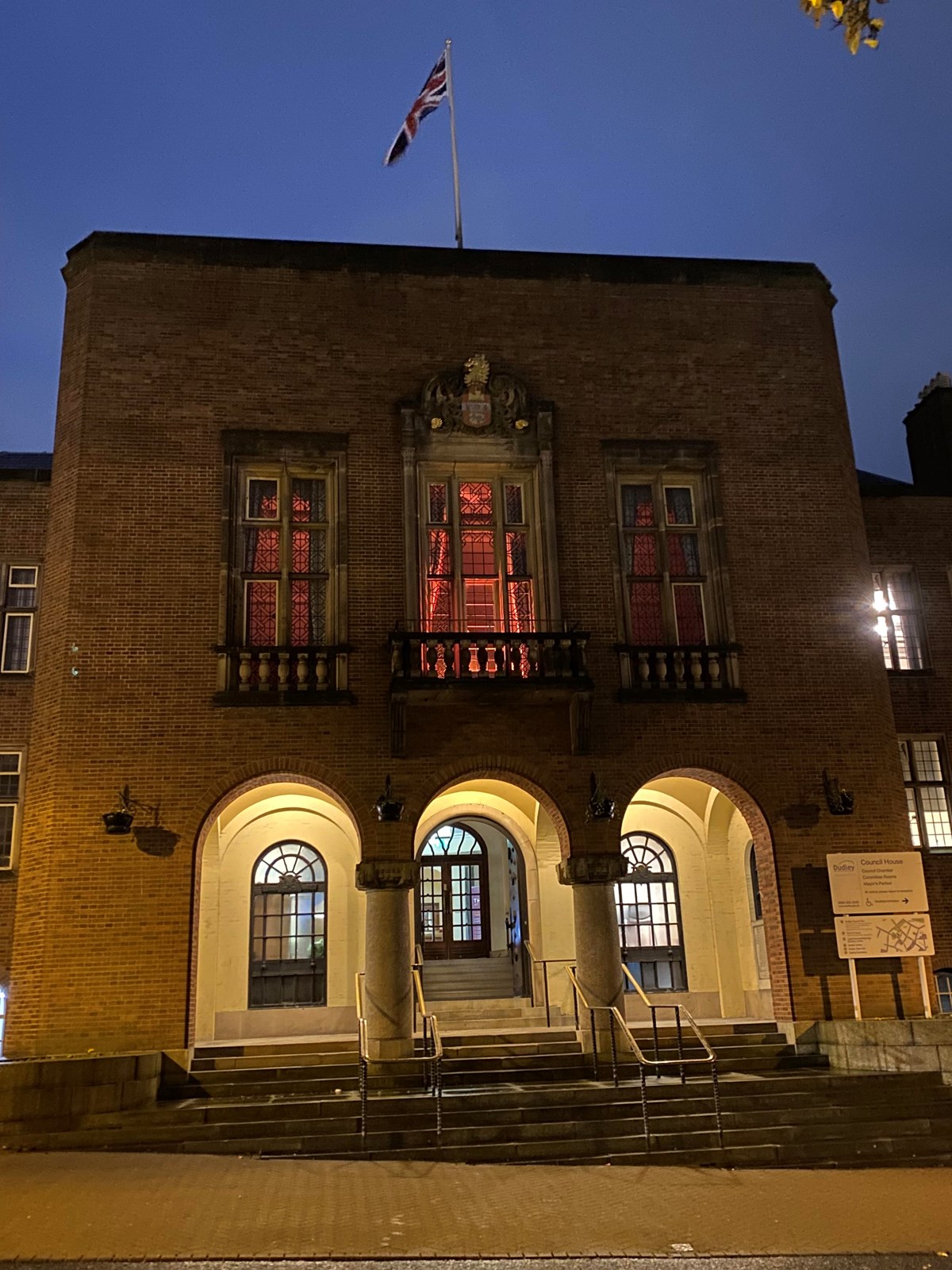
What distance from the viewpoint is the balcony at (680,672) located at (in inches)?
621

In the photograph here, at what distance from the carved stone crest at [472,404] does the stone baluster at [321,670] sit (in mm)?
3730

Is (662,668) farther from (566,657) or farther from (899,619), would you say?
(899,619)

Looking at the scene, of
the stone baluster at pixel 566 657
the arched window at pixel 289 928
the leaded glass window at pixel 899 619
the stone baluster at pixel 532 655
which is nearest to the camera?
the stone baluster at pixel 566 657

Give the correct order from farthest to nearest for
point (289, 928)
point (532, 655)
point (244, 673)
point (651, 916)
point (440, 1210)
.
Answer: point (651, 916) → point (289, 928) → point (532, 655) → point (244, 673) → point (440, 1210)

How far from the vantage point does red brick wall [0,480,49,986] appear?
1644 centimetres

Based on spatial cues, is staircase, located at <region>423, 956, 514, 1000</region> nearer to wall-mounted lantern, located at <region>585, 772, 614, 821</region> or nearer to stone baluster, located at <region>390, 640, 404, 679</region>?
wall-mounted lantern, located at <region>585, 772, 614, 821</region>

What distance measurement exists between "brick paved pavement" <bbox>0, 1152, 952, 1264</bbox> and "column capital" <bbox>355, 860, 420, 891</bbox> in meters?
4.14

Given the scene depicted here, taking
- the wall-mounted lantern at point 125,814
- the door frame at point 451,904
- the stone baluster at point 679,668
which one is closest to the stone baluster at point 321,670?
the wall-mounted lantern at point 125,814

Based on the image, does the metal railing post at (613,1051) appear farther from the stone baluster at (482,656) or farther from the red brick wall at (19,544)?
the red brick wall at (19,544)

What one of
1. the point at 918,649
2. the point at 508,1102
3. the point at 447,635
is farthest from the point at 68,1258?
the point at 918,649

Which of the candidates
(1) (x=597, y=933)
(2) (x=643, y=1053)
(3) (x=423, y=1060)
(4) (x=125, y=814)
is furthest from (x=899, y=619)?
(4) (x=125, y=814)

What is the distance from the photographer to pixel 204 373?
16406 millimetres

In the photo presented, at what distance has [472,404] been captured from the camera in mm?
16547

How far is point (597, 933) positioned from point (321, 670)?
4998 millimetres
